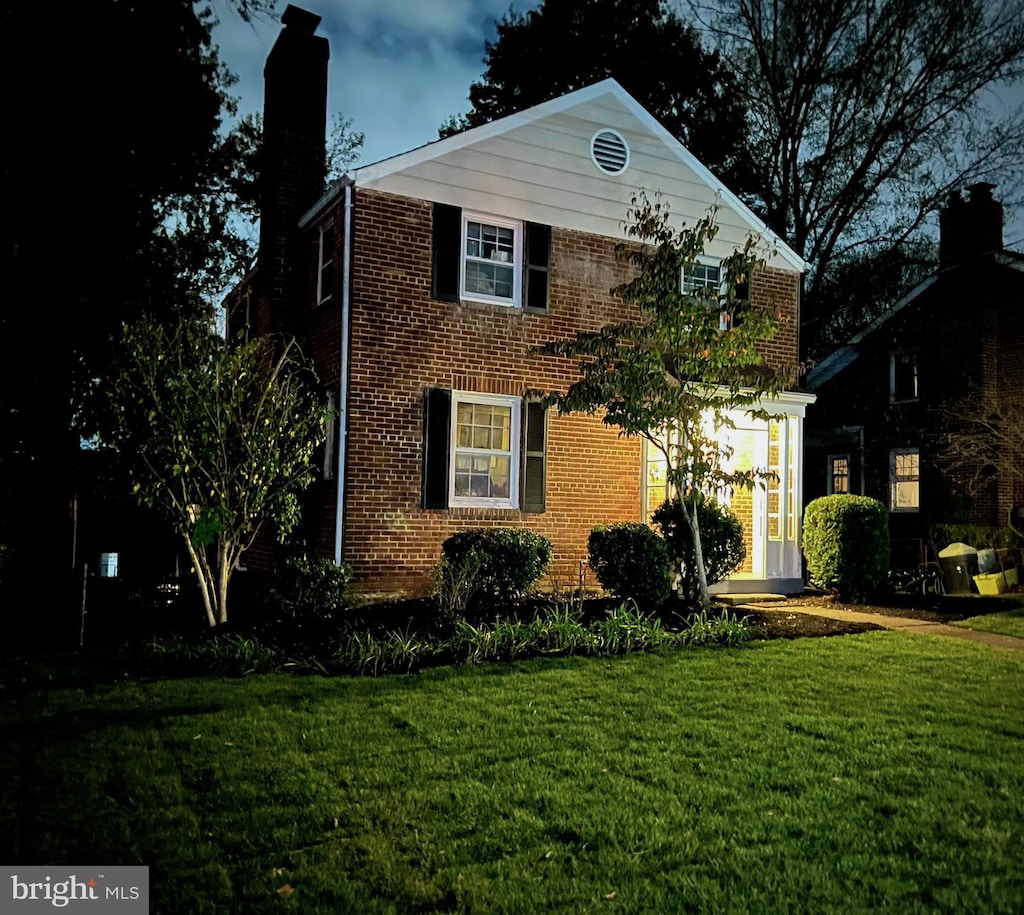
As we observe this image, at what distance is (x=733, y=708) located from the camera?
6297 millimetres

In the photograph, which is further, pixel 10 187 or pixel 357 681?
pixel 10 187

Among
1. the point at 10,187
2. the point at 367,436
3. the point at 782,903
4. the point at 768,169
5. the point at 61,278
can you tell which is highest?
the point at 768,169

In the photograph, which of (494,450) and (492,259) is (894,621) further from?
(492,259)

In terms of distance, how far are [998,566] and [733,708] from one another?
11052mm

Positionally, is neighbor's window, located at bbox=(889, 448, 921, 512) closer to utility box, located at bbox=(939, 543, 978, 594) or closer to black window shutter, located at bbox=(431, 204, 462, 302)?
utility box, located at bbox=(939, 543, 978, 594)

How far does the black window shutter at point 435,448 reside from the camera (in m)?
11.4

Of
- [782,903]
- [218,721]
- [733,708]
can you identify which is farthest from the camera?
[733,708]

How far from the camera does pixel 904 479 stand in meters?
20.9

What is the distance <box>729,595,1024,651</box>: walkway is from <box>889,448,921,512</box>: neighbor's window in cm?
959

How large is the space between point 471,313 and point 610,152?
346 cm

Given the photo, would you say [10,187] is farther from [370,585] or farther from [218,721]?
[218,721]

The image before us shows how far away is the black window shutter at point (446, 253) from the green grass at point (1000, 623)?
7.52 m

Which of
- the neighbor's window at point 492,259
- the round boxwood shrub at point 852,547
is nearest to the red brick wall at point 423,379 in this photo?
the neighbor's window at point 492,259

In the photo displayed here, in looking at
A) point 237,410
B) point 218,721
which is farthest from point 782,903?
point 237,410
